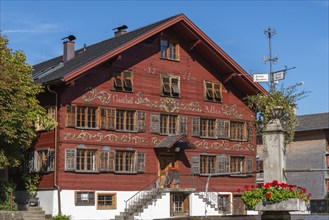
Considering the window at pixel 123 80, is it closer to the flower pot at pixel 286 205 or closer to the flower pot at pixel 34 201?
the flower pot at pixel 34 201

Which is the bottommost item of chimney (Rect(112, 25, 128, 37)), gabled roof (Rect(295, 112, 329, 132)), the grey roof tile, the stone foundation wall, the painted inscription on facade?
the stone foundation wall

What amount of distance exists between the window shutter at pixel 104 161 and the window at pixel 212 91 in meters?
8.85

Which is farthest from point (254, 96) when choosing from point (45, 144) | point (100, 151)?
point (45, 144)

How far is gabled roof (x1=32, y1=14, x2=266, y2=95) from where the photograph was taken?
117ft

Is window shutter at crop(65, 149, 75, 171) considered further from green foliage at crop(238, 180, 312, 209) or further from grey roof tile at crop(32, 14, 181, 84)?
green foliage at crop(238, 180, 312, 209)

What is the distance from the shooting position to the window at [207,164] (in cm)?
4159

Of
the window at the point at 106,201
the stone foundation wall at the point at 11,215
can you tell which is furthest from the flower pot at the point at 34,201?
the stone foundation wall at the point at 11,215

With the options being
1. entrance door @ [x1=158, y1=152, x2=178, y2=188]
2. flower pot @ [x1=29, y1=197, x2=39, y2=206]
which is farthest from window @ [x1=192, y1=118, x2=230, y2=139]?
flower pot @ [x1=29, y1=197, x2=39, y2=206]

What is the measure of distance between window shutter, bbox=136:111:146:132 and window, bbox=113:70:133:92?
Result: 1629 millimetres

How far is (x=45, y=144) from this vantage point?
3644 cm

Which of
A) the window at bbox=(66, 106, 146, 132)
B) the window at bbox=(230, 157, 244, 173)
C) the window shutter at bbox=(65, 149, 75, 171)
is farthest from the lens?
the window at bbox=(230, 157, 244, 173)

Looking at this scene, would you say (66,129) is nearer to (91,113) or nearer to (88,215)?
(91,113)

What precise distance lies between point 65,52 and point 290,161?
95.6 feet

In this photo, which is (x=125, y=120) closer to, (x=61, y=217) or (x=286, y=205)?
(x=61, y=217)
